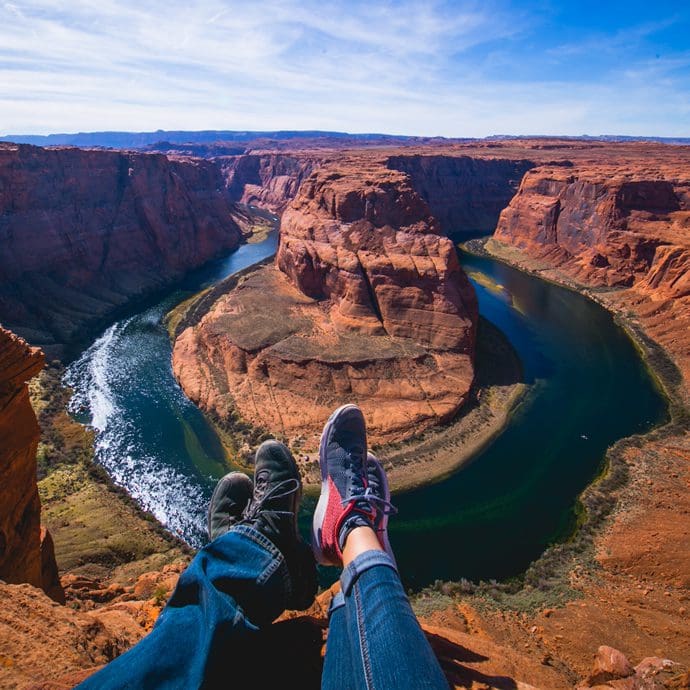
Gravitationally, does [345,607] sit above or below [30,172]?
below

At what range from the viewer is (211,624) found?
14.7ft

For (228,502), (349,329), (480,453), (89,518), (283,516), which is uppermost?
(283,516)

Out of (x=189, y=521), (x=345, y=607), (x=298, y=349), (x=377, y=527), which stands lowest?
(x=189, y=521)

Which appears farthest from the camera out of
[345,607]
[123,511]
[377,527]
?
[123,511]

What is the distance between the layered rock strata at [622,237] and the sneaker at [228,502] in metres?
43.7

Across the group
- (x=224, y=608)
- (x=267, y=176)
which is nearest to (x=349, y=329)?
(x=224, y=608)

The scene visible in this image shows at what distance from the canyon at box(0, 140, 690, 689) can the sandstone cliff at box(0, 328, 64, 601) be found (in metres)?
0.06

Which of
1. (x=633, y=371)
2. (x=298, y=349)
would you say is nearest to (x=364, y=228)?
(x=298, y=349)

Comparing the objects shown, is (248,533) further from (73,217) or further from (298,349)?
(73,217)

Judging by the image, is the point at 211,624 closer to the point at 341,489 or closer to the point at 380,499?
the point at 380,499

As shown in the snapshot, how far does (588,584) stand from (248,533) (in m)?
19.9

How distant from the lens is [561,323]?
174 feet

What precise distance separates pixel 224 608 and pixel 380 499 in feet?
11.6

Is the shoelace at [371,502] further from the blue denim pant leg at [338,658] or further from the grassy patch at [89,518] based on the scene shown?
the grassy patch at [89,518]
